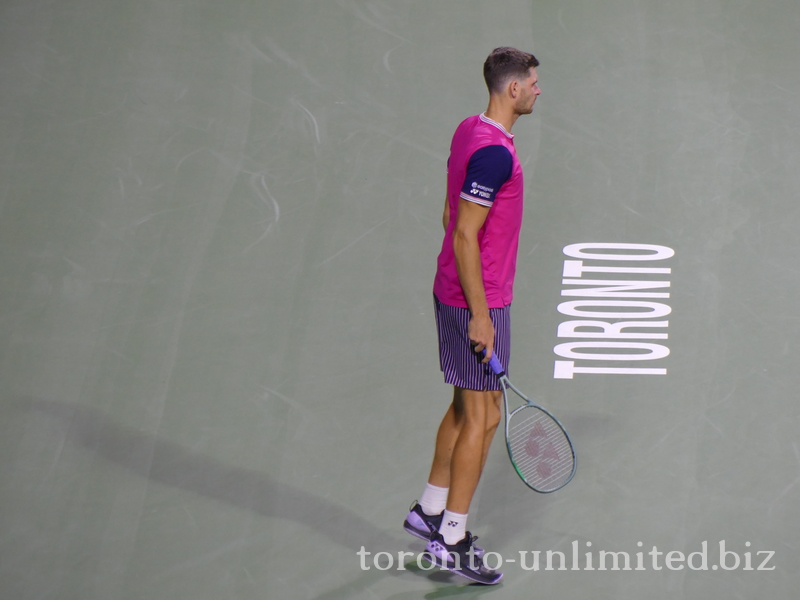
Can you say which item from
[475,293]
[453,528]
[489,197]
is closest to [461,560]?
[453,528]

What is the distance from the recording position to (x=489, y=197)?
9.33 feet

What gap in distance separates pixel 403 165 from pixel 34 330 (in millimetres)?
1984

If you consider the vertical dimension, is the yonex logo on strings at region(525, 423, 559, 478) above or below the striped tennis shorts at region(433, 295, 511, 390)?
below

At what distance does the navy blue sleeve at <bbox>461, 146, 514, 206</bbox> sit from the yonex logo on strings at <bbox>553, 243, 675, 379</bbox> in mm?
1337

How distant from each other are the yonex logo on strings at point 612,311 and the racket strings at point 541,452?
770mm

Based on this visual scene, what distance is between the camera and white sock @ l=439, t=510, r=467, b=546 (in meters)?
2.98

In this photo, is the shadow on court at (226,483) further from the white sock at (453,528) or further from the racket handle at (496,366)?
the racket handle at (496,366)

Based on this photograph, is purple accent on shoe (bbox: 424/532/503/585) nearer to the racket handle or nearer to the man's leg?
the man's leg

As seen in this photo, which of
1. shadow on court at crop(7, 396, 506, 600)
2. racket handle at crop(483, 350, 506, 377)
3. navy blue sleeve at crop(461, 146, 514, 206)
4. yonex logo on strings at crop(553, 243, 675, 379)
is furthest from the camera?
yonex logo on strings at crop(553, 243, 675, 379)

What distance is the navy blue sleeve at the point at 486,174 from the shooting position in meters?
2.82

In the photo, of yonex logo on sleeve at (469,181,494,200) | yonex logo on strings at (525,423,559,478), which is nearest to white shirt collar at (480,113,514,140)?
yonex logo on sleeve at (469,181,494,200)

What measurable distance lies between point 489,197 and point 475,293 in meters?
0.31

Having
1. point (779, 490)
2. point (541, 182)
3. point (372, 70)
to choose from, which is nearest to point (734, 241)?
point (541, 182)

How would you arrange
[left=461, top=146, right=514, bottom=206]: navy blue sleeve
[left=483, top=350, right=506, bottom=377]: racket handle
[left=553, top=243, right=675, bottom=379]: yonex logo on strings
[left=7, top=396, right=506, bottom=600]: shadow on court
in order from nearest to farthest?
[left=461, top=146, right=514, bottom=206]: navy blue sleeve < [left=483, top=350, right=506, bottom=377]: racket handle < [left=7, top=396, right=506, bottom=600]: shadow on court < [left=553, top=243, right=675, bottom=379]: yonex logo on strings
